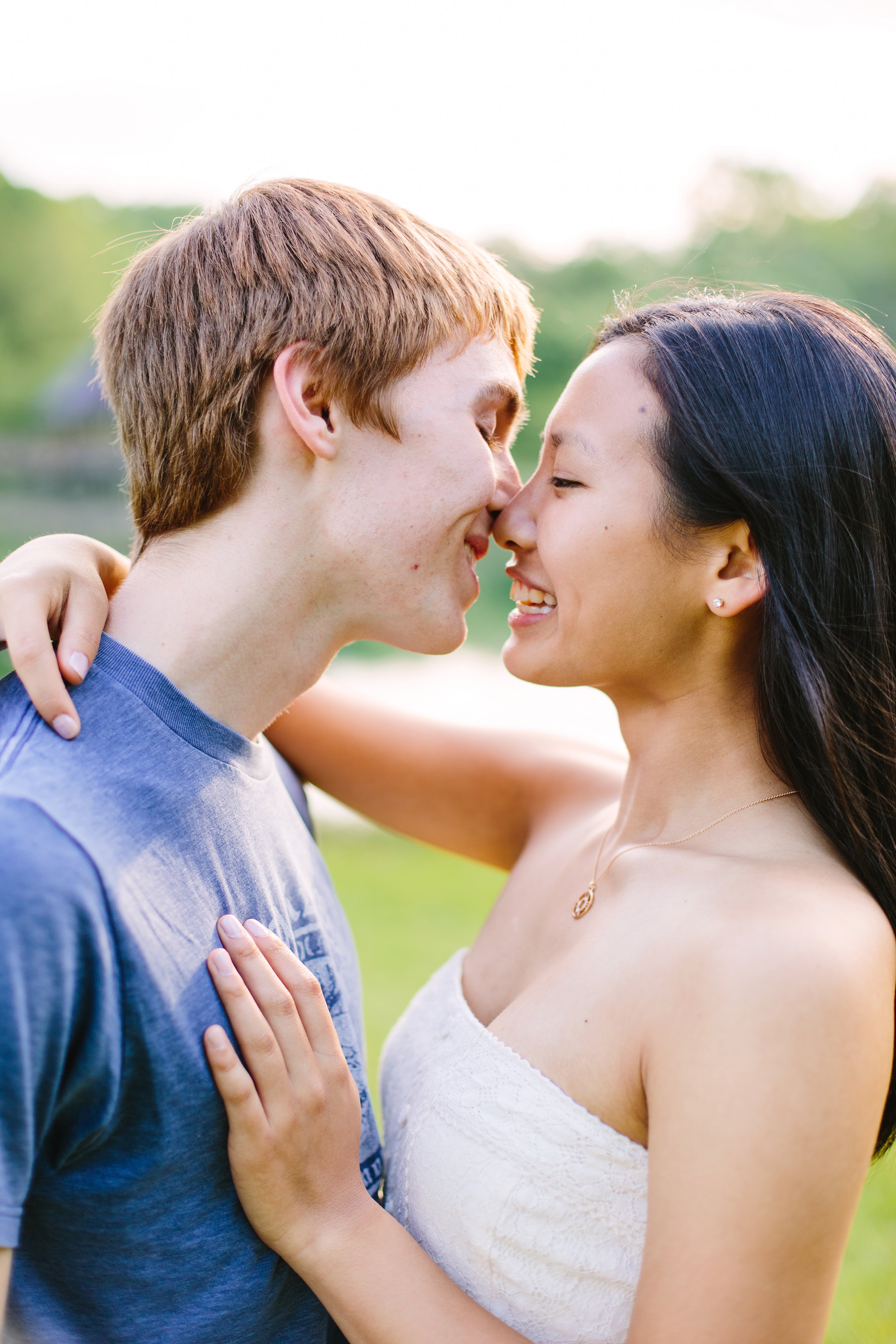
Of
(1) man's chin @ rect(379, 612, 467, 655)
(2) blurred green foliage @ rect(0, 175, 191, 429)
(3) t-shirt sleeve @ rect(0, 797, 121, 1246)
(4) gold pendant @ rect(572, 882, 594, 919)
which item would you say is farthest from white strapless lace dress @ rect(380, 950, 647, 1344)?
(2) blurred green foliage @ rect(0, 175, 191, 429)

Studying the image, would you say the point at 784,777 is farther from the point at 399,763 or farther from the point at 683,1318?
the point at 399,763

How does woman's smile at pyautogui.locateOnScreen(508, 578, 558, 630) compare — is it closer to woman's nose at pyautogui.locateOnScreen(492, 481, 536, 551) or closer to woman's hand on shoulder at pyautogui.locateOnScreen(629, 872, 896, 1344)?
woman's nose at pyautogui.locateOnScreen(492, 481, 536, 551)

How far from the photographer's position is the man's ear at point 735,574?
1892 millimetres

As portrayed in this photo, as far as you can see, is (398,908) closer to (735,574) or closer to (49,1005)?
(735,574)

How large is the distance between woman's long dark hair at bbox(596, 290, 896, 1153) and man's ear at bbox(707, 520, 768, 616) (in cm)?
2

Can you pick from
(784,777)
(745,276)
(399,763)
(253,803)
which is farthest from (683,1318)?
(745,276)

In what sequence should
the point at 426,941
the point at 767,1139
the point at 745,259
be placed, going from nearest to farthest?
1. the point at 767,1139
2. the point at 426,941
3. the point at 745,259

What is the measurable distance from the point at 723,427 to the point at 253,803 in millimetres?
1096

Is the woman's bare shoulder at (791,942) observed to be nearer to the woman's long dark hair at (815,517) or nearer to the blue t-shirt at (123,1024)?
the woman's long dark hair at (815,517)

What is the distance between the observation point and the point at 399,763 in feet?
8.93

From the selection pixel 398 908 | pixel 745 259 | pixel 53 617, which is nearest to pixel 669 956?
pixel 53 617

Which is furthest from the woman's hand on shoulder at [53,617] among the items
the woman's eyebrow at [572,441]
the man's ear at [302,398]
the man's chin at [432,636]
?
the woman's eyebrow at [572,441]

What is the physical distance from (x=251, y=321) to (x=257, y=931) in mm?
1088

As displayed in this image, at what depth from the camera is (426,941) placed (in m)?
6.87
